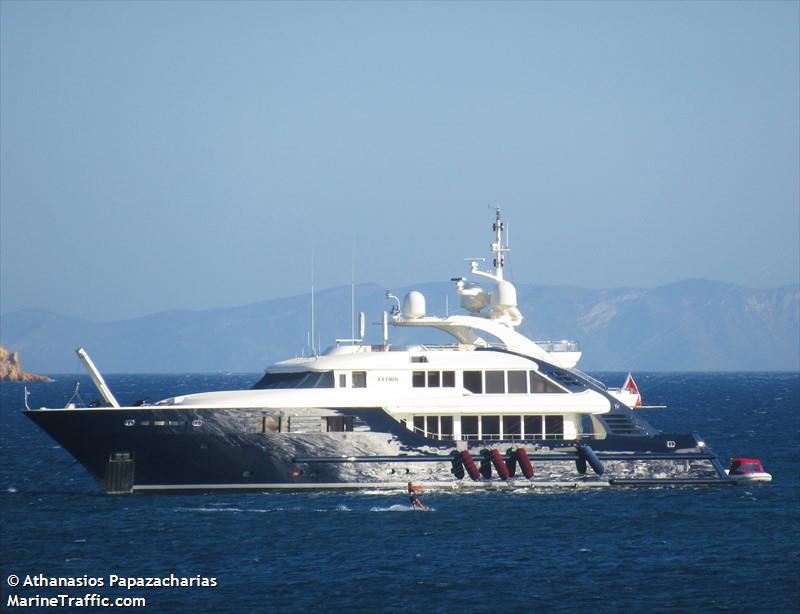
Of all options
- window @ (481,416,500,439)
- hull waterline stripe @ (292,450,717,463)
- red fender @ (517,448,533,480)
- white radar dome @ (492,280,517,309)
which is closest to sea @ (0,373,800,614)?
red fender @ (517,448,533,480)

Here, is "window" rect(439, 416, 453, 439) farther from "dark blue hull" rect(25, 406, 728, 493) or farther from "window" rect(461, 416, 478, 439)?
"dark blue hull" rect(25, 406, 728, 493)

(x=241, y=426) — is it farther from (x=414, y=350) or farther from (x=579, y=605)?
(x=579, y=605)

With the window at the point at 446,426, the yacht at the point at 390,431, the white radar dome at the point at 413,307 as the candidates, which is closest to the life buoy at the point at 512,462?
the yacht at the point at 390,431

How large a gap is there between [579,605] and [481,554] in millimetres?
4548

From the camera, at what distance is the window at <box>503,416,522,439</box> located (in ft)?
116

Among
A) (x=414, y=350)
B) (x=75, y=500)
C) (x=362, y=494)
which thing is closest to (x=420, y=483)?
(x=362, y=494)

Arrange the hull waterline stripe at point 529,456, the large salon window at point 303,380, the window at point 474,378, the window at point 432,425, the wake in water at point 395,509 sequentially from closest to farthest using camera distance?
the wake in water at point 395,509 → the hull waterline stripe at point 529,456 → the large salon window at point 303,380 → the window at point 432,425 → the window at point 474,378

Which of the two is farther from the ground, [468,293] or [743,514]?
[468,293]

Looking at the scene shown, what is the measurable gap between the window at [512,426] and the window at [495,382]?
767 millimetres

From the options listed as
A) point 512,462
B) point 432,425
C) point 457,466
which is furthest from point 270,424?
point 512,462

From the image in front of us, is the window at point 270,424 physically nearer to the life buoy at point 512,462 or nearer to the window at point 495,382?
the window at point 495,382

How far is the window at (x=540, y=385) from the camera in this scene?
1401 inches

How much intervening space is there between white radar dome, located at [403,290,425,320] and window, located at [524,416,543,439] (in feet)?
14.8

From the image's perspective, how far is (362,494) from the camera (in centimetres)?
3409
